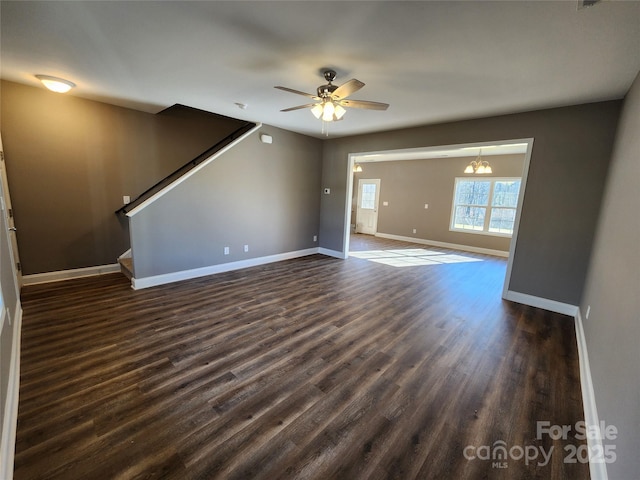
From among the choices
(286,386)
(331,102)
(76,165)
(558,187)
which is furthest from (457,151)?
Answer: (76,165)

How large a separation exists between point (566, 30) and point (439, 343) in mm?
2693

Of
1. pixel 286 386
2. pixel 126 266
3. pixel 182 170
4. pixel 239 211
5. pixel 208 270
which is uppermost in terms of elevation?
pixel 182 170

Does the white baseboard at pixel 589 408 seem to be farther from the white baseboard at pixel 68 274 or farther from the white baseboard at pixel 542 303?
the white baseboard at pixel 68 274

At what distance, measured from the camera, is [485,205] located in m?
7.27

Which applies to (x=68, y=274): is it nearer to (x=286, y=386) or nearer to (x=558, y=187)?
(x=286, y=386)

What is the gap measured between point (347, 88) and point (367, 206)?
749 cm

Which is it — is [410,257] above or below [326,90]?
below

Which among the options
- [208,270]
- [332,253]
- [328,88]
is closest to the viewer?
[328,88]

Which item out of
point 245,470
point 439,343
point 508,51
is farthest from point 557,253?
point 245,470

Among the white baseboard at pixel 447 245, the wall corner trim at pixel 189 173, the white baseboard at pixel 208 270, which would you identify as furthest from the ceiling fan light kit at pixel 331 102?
the white baseboard at pixel 447 245

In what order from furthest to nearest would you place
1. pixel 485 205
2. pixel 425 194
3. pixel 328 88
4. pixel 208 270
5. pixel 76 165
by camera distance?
pixel 425 194, pixel 485 205, pixel 208 270, pixel 76 165, pixel 328 88

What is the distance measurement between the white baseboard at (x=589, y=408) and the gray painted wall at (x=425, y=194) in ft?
16.4

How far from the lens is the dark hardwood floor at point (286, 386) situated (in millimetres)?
1497

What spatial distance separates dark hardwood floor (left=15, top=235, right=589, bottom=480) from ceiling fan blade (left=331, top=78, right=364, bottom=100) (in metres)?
2.36
